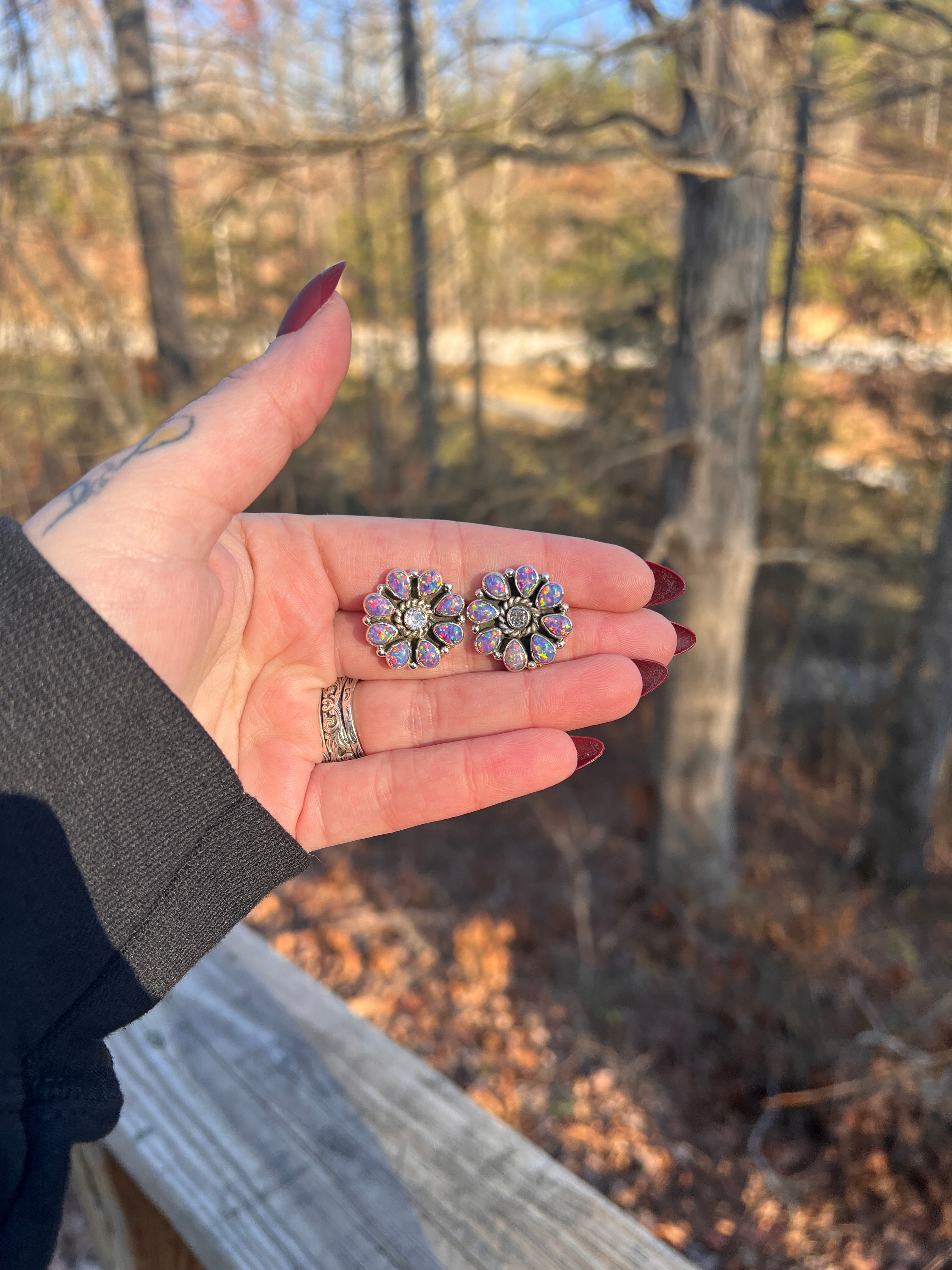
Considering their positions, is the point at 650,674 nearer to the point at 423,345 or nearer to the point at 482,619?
the point at 482,619

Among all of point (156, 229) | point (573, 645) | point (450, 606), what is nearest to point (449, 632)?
point (450, 606)

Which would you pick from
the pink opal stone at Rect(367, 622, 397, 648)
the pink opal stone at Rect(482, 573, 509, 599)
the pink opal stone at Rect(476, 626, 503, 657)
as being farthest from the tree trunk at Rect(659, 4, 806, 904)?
the pink opal stone at Rect(367, 622, 397, 648)

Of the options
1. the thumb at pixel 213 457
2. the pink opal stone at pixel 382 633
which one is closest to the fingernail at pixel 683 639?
the pink opal stone at pixel 382 633

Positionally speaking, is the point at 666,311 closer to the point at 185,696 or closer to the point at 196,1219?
the point at 185,696

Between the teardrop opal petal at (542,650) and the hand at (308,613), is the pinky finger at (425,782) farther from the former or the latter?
the teardrop opal petal at (542,650)

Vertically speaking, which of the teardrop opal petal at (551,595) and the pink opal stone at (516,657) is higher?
the teardrop opal petal at (551,595)

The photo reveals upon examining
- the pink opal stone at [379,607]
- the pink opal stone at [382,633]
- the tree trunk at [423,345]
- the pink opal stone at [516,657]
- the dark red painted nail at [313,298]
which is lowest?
the tree trunk at [423,345]
